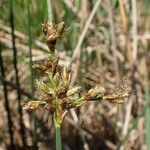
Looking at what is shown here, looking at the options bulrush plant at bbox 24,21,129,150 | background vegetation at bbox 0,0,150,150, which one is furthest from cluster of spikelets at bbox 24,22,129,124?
background vegetation at bbox 0,0,150,150

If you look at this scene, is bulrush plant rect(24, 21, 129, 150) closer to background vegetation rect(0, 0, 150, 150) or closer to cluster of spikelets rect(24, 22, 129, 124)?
cluster of spikelets rect(24, 22, 129, 124)

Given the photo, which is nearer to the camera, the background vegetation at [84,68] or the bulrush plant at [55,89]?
the bulrush plant at [55,89]

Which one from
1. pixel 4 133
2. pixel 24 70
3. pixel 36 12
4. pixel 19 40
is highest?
pixel 36 12

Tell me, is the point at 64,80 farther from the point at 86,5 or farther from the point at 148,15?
the point at 148,15

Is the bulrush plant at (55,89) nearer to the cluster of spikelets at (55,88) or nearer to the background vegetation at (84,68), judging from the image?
the cluster of spikelets at (55,88)

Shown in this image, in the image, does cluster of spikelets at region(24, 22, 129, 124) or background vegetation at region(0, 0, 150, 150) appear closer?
cluster of spikelets at region(24, 22, 129, 124)

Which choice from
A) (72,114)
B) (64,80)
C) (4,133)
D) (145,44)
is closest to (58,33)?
(64,80)

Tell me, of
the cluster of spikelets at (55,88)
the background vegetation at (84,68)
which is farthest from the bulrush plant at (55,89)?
the background vegetation at (84,68)

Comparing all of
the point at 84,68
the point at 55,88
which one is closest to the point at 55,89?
the point at 55,88

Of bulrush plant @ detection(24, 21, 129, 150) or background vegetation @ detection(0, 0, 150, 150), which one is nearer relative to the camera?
bulrush plant @ detection(24, 21, 129, 150)

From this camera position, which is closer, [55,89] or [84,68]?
[55,89]

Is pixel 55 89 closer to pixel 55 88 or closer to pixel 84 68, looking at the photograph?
pixel 55 88
